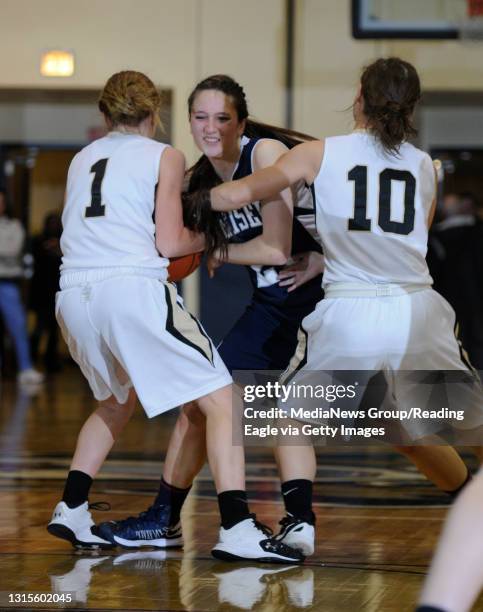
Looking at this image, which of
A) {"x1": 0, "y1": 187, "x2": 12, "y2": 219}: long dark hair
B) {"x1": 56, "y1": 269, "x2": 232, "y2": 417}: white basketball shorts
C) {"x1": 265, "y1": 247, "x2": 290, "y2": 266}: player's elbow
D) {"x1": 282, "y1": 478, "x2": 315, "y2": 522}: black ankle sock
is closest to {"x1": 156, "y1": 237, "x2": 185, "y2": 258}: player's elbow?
{"x1": 56, "y1": 269, "x2": 232, "y2": 417}: white basketball shorts

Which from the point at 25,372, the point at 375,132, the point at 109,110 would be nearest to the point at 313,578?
the point at 375,132

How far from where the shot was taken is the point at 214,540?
4633mm

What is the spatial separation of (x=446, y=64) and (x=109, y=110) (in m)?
5.95

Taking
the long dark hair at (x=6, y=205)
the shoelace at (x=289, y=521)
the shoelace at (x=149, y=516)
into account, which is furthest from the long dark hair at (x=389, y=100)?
the long dark hair at (x=6, y=205)

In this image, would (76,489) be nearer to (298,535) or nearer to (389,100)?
(298,535)

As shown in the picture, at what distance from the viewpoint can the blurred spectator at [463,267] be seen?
33.3 ft

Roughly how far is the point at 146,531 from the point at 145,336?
81 cm

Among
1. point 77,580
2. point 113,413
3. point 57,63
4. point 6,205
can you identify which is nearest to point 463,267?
point 57,63

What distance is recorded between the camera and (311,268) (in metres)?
4.57

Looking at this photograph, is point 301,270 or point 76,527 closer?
point 76,527

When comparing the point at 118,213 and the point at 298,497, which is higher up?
the point at 118,213

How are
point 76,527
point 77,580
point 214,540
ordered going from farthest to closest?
point 214,540, point 76,527, point 77,580

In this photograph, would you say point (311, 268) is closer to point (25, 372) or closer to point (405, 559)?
point (405, 559)

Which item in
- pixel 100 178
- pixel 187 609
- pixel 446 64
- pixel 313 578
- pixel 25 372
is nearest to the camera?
pixel 187 609
